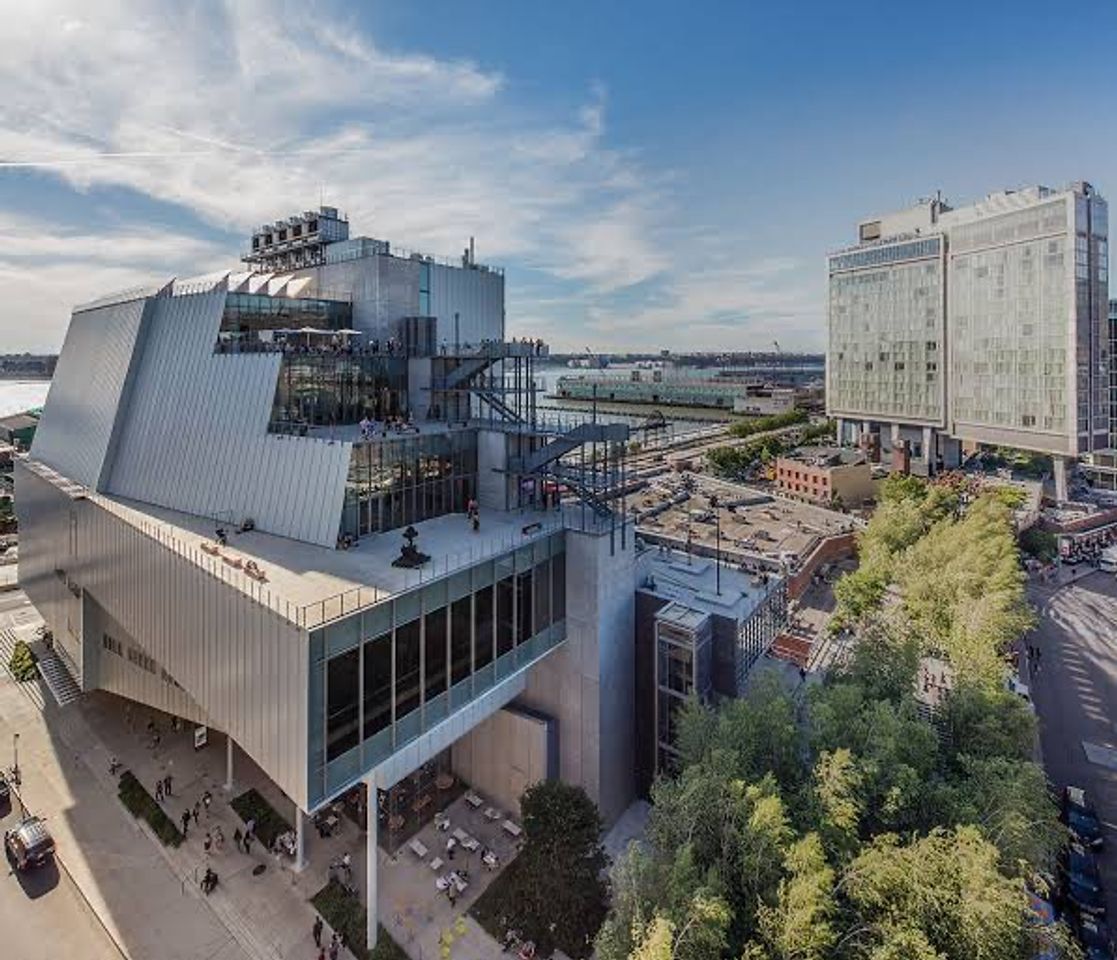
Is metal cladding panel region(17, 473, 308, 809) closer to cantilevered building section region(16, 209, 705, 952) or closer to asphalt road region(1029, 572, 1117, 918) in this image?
cantilevered building section region(16, 209, 705, 952)

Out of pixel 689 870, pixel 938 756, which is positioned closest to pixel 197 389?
pixel 689 870

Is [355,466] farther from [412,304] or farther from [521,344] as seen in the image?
[412,304]

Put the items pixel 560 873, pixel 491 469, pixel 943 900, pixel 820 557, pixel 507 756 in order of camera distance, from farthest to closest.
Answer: pixel 820 557
pixel 491 469
pixel 507 756
pixel 560 873
pixel 943 900

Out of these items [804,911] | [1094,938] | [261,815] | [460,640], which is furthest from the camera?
[261,815]

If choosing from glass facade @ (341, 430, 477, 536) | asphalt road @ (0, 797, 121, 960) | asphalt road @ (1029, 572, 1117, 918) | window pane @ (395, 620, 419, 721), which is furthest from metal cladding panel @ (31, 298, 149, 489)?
asphalt road @ (1029, 572, 1117, 918)

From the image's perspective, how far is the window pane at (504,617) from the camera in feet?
99.3

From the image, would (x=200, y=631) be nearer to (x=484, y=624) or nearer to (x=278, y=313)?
(x=484, y=624)

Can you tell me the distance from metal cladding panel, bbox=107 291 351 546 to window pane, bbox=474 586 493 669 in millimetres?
8260

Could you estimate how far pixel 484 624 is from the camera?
97.6 feet

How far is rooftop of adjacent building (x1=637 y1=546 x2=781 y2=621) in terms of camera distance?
34656 mm

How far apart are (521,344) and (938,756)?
29709mm

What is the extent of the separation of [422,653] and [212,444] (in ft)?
67.7

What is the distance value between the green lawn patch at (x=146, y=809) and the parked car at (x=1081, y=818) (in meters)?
45.1

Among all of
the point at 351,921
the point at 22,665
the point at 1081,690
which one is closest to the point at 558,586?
the point at 351,921
